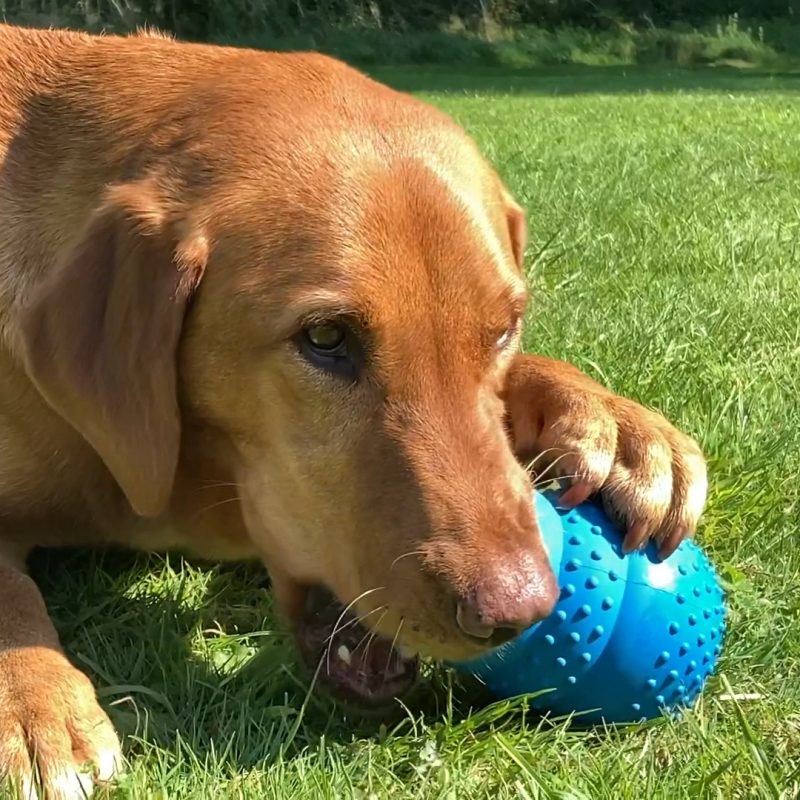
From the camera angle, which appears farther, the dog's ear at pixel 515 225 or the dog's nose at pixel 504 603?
the dog's ear at pixel 515 225

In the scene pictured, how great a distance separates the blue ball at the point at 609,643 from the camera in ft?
7.86

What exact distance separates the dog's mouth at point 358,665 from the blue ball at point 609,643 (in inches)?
5.6

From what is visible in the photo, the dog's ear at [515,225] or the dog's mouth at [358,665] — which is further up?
the dog's ear at [515,225]

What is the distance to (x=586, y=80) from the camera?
27672 millimetres

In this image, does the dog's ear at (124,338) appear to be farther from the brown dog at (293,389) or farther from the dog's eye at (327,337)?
the dog's eye at (327,337)

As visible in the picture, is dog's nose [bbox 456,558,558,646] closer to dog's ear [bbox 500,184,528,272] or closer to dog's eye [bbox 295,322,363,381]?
dog's eye [bbox 295,322,363,381]

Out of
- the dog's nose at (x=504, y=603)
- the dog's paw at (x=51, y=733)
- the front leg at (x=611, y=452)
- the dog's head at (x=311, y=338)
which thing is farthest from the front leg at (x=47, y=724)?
the front leg at (x=611, y=452)

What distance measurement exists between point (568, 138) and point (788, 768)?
10812 millimetres

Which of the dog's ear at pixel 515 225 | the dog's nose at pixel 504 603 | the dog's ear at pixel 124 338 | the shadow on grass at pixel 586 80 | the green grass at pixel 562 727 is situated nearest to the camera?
the dog's nose at pixel 504 603

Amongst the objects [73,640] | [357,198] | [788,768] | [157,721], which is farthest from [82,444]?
[788,768]

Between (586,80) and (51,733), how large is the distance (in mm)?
27318

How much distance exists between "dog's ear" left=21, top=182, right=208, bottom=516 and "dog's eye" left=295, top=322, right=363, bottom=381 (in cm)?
31

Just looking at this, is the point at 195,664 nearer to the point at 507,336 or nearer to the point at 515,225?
the point at 507,336

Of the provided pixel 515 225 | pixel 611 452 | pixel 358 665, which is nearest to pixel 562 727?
pixel 358 665
